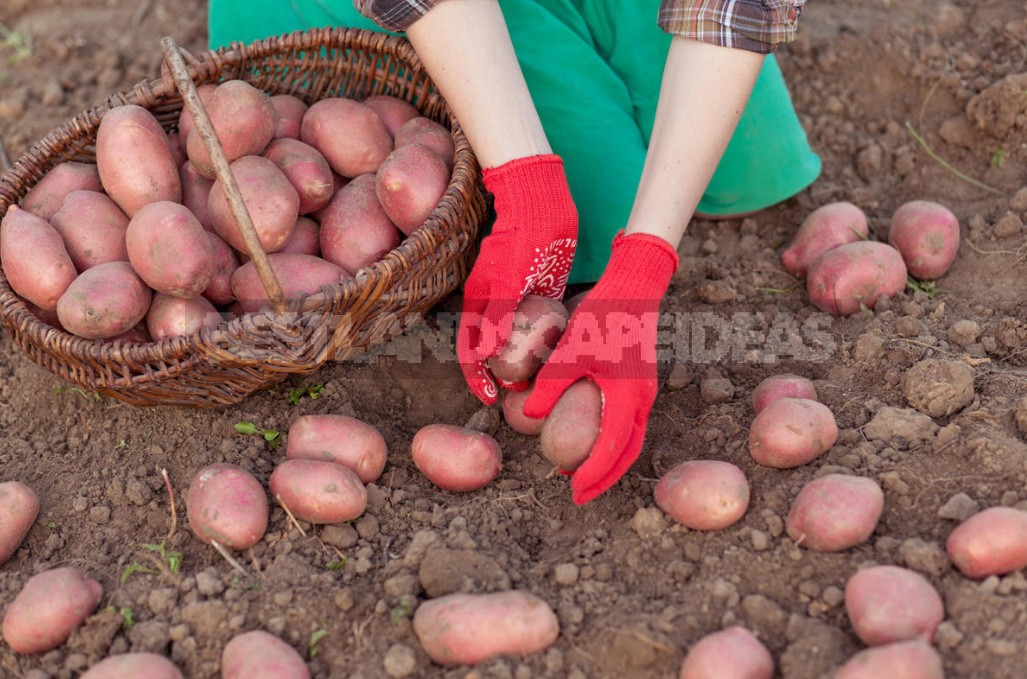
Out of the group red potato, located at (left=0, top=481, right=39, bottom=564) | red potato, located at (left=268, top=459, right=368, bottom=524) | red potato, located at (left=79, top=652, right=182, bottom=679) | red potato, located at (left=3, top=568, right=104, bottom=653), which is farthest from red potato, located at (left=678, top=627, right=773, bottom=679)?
red potato, located at (left=0, top=481, right=39, bottom=564)

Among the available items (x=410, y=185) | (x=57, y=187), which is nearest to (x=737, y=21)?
(x=410, y=185)

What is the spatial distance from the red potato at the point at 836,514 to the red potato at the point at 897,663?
0.25 m

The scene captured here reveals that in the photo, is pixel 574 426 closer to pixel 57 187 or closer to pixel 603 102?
pixel 603 102

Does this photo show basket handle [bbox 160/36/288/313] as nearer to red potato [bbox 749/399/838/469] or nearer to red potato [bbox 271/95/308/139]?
red potato [bbox 271/95/308/139]

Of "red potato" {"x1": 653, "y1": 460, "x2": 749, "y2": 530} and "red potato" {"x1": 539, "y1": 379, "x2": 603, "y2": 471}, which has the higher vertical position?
"red potato" {"x1": 539, "y1": 379, "x2": 603, "y2": 471}

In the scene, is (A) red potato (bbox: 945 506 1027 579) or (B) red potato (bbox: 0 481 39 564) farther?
(B) red potato (bbox: 0 481 39 564)

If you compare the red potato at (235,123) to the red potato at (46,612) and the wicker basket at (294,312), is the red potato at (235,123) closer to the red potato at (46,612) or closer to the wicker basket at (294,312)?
the wicker basket at (294,312)

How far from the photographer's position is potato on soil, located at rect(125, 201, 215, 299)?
5.92 ft

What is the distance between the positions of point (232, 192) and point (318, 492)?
57 cm

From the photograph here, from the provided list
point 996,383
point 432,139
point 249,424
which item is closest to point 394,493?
point 249,424

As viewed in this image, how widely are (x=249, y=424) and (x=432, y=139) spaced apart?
2.48 feet

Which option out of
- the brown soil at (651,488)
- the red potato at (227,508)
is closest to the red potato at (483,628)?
the brown soil at (651,488)

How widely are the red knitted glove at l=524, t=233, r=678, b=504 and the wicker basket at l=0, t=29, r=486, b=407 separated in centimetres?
36

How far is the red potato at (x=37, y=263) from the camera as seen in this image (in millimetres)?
1859
